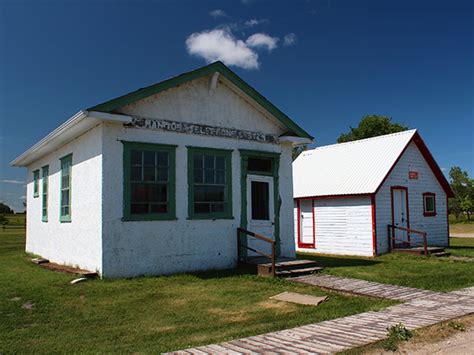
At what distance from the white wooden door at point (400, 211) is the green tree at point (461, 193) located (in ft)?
131

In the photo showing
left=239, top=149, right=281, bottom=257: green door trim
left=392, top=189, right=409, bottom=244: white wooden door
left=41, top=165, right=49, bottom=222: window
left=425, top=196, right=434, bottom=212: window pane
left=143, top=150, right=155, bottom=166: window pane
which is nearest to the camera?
left=143, top=150, right=155, bottom=166: window pane

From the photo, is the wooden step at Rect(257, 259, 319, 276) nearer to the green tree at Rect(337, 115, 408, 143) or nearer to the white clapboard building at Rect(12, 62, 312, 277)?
the white clapboard building at Rect(12, 62, 312, 277)

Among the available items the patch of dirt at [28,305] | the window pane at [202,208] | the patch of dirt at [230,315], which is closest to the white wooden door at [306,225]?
the window pane at [202,208]

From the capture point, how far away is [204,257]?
40.6 feet

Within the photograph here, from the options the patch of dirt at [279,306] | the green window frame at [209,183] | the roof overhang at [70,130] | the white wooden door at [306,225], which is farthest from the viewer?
the white wooden door at [306,225]

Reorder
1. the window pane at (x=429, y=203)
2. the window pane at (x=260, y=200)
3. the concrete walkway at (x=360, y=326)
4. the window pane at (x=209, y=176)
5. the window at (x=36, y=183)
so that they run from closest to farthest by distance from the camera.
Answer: the concrete walkway at (x=360, y=326) → the window pane at (x=209, y=176) → the window pane at (x=260, y=200) → the window at (x=36, y=183) → the window pane at (x=429, y=203)

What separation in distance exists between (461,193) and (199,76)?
205 feet

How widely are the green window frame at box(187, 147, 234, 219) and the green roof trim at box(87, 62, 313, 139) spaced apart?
73.2 inches

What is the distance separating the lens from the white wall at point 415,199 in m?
18.4

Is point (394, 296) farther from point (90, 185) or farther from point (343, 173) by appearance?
point (343, 173)

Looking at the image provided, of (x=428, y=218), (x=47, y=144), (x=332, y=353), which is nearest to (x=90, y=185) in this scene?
(x=47, y=144)

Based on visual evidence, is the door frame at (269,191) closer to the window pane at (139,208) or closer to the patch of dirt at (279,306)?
the window pane at (139,208)

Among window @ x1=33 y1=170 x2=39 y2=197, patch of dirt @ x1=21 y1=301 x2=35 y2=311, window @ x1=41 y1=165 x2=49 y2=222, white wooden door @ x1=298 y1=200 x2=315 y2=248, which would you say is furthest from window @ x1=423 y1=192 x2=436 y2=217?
patch of dirt @ x1=21 y1=301 x2=35 y2=311

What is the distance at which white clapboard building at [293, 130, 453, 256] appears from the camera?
1838 centimetres
